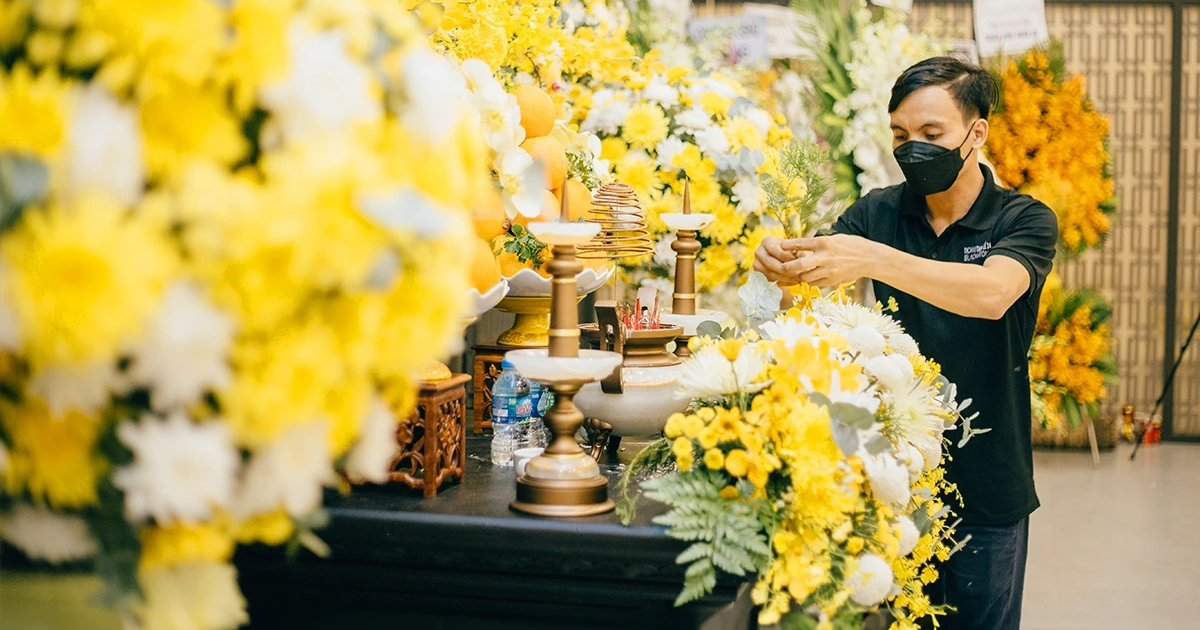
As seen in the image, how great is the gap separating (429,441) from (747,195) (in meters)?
1.30

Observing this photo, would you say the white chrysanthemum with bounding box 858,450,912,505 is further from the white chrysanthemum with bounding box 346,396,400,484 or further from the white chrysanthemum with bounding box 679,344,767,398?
the white chrysanthemum with bounding box 346,396,400,484

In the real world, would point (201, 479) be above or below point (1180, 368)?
above

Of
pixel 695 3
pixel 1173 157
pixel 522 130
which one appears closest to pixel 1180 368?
pixel 1173 157

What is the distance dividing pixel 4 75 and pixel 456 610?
3.19 ft

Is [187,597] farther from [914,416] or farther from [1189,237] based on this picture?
[1189,237]

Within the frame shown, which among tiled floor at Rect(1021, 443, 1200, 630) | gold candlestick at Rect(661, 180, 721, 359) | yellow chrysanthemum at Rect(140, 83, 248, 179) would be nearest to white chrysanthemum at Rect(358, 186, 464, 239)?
yellow chrysanthemum at Rect(140, 83, 248, 179)

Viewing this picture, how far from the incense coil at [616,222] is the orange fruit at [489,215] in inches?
6.8

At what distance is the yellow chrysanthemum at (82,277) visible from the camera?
70 centimetres

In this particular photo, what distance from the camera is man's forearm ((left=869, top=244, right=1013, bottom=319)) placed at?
2303 millimetres

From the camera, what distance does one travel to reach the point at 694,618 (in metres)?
1.47

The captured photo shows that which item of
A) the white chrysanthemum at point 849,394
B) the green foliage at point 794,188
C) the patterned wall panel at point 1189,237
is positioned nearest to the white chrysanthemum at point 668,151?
the green foliage at point 794,188

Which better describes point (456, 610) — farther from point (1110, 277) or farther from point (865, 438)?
point (1110, 277)

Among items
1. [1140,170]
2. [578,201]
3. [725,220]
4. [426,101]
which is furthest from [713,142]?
[1140,170]

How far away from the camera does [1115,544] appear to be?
482 cm
